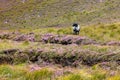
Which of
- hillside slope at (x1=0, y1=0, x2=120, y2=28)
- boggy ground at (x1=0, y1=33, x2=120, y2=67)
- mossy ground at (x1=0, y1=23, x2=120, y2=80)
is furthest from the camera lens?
hillside slope at (x1=0, y1=0, x2=120, y2=28)

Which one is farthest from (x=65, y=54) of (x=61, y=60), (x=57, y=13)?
(x=57, y=13)

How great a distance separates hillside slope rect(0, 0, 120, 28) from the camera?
39594 millimetres

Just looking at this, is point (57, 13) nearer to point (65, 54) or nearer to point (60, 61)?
point (65, 54)

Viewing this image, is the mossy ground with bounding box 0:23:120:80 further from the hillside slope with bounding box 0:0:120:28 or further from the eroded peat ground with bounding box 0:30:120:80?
the hillside slope with bounding box 0:0:120:28

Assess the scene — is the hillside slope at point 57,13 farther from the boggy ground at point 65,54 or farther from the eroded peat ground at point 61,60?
the boggy ground at point 65,54

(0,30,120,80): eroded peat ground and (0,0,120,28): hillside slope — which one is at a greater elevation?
(0,30,120,80): eroded peat ground

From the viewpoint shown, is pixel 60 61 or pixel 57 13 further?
pixel 57 13

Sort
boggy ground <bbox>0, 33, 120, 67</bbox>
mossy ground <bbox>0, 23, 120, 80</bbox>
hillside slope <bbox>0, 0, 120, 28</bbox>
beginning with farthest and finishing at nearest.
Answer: hillside slope <bbox>0, 0, 120, 28</bbox>
boggy ground <bbox>0, 33, 120, 67</bbox>
mossy ground <bbox>0, 23, 120, 80</bbox>

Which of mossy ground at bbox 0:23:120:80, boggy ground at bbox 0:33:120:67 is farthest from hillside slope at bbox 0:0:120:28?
boggy ground at bbox 0:33:120:67

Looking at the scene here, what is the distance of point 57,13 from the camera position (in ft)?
150

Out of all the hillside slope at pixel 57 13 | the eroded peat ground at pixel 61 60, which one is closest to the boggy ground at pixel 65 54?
the eroded peat ground at pixel 61 60

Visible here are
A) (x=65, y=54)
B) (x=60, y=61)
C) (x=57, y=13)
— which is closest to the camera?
(x=60, y=61)

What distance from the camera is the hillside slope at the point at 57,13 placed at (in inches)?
1559

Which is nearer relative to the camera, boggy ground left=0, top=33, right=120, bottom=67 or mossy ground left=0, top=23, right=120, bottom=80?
mossy ground left=0, top=23, right=120, bottom=80
